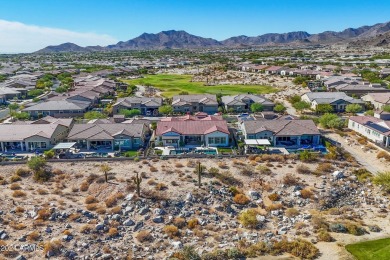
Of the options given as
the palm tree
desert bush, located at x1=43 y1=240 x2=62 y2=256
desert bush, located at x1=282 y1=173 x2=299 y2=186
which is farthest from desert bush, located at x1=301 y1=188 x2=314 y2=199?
desert bush, located at x1=43 y1=240 x2=62 y2=256

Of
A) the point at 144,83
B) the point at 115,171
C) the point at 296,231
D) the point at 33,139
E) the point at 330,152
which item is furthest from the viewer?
the point at 144,83

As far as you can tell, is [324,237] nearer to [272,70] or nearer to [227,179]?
[227,179]

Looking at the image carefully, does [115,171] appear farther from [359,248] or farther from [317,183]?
→ [359,248]

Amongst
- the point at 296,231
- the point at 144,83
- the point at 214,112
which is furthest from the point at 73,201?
the point at 144,83

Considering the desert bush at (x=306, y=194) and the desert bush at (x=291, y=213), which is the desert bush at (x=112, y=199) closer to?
the desert bush at (x=291, y=213)

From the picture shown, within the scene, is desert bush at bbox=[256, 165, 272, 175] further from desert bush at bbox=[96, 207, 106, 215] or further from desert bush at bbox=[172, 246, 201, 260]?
desert bush at bbox=[96, 207, 106, 215]

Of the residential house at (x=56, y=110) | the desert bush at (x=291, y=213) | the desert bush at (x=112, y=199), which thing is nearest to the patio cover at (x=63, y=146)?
the desert bush at (x=112, y=199)
